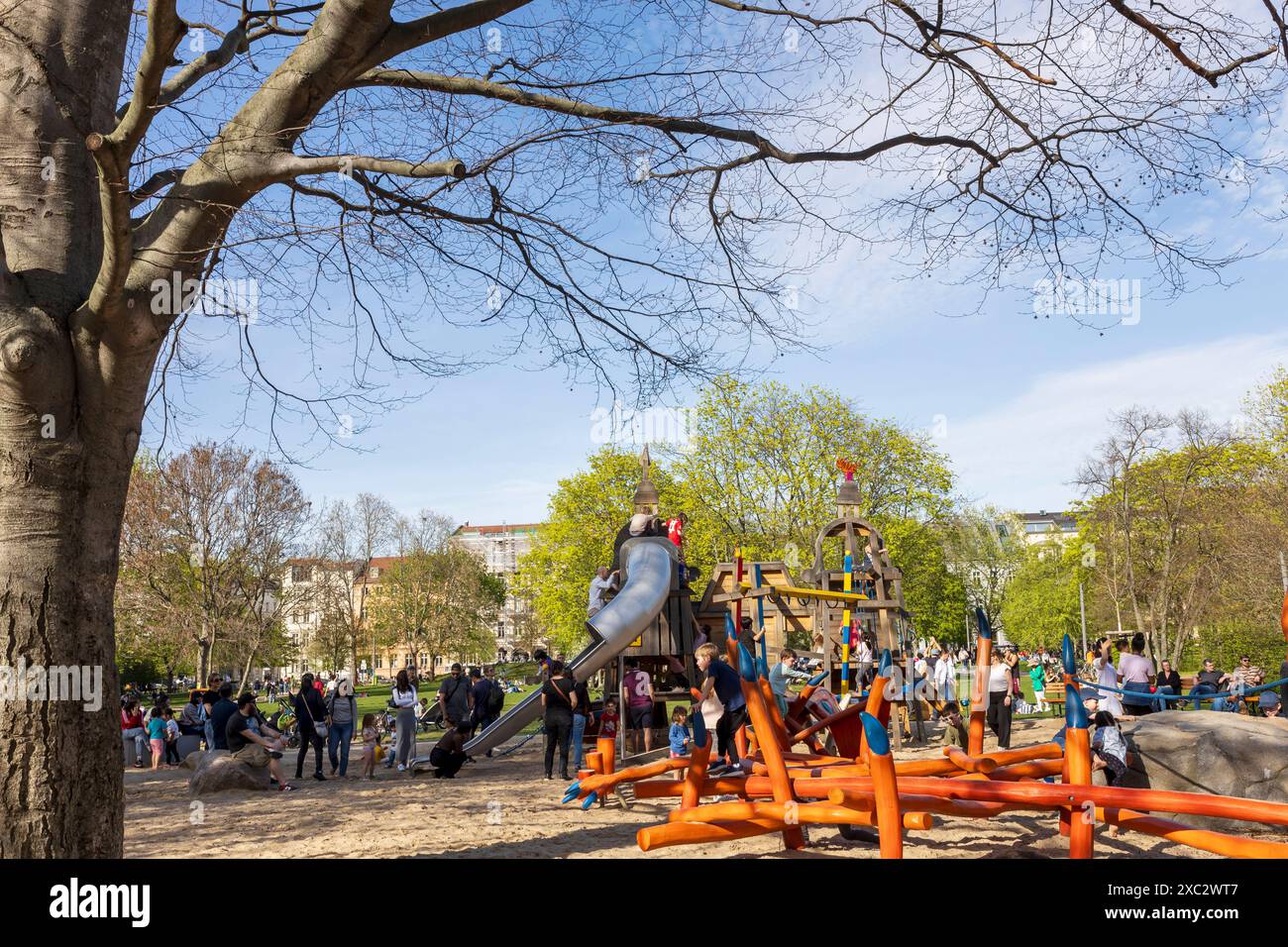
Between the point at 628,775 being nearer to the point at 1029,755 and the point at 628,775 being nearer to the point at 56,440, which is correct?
the point at 1029,755

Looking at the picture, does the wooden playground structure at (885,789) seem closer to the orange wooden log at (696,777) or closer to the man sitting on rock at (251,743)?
the orange wooden log at (696,777)

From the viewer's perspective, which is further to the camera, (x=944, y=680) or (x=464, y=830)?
(x=944, y=680)

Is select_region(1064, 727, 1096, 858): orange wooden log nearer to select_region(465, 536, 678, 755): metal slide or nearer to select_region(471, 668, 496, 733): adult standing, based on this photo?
select_region(465, 536, 678, 755): metal slide

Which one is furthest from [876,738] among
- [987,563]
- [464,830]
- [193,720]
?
[987,563]

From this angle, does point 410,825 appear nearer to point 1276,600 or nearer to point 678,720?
point 678,720

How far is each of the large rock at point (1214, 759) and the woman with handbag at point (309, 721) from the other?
1123cm

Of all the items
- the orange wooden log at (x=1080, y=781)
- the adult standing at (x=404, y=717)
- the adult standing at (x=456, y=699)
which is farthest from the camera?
the adult standing at (x=456, y=699)

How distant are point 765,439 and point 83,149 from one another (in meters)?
34.0

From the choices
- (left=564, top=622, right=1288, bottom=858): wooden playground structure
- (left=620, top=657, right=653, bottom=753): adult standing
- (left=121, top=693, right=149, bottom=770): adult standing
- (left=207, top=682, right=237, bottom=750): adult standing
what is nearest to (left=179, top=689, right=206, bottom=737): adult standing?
(left=121, top=693, right=149, bottom=770): adult standing

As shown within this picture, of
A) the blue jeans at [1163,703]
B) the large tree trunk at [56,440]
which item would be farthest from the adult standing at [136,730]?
the blue jeans at [1163,703]

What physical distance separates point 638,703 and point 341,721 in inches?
188

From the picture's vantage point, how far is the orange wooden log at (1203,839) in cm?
468

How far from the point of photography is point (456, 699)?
16.3m
